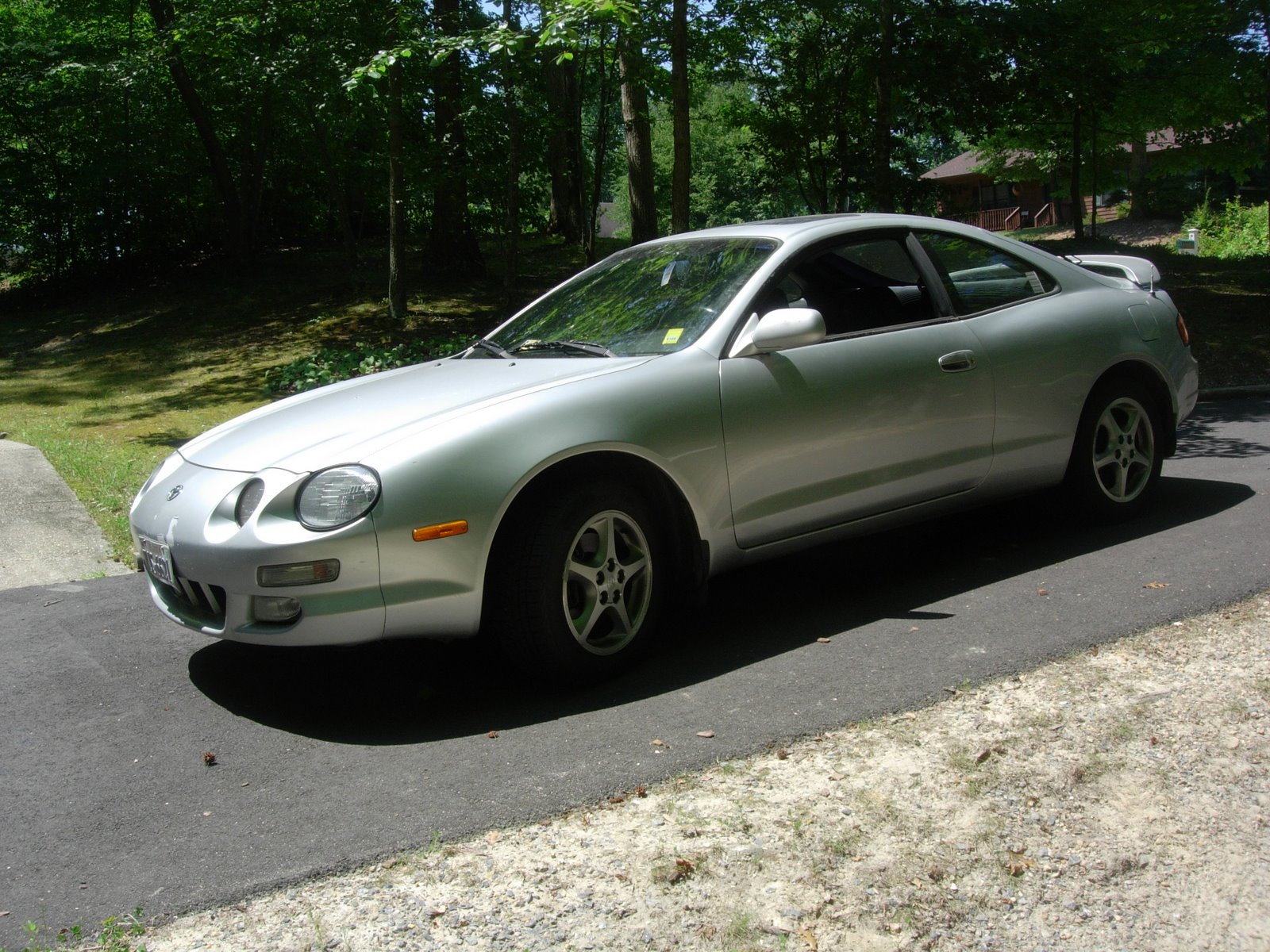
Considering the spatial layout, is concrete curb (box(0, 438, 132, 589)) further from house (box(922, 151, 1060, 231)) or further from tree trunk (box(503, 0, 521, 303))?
house (box(922, 151, 1060, 231))

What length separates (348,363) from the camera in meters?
12.2

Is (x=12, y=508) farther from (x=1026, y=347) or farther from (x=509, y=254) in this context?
(x=509, y=254)

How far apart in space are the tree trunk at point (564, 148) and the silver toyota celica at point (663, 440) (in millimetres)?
6360

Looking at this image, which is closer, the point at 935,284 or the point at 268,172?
the point at 935,284

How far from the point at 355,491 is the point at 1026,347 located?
123 inches

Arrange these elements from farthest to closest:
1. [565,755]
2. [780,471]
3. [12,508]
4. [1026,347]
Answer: [12,508] → [1026,347] → [780,471] → [565,755]

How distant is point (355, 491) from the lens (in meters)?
3.87

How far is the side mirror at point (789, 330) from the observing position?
14.9 feet

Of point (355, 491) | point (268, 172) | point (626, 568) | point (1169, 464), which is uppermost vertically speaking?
point (268, 172)

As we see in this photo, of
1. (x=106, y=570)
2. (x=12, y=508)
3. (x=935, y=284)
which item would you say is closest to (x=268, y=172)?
(x=12, y=508)

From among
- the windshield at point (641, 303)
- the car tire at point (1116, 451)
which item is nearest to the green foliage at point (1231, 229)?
the car tire at point (1116, 451)

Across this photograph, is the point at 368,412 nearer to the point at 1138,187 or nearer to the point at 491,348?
the point at 491,348

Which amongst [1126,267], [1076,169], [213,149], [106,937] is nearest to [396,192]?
[213,149]

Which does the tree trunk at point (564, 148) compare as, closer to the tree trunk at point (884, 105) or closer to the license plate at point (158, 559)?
the tree trunk at point (884, 105)
